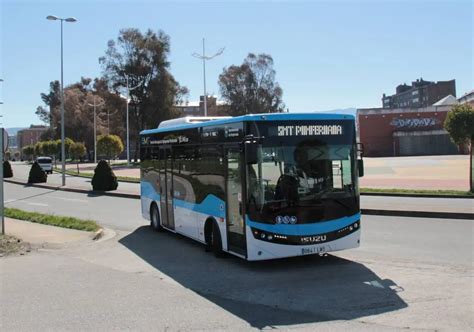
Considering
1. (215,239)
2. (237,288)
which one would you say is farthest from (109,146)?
(237,288)

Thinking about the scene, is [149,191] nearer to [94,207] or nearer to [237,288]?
[237,288]

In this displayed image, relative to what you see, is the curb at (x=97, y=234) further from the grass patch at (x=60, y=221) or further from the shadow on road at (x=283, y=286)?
the shadow on road at (x=283, y=286)

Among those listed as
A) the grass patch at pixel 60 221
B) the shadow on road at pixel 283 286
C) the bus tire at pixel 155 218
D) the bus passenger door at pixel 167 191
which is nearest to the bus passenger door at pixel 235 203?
the shadow on road at pixel 283 286

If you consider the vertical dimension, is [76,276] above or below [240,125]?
below

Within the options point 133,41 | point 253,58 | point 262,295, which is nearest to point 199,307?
point 262,295

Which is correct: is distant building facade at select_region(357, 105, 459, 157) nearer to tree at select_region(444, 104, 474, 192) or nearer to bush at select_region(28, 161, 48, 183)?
bush at select_region(28, 161, 48, 183)

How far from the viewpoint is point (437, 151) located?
81.0m

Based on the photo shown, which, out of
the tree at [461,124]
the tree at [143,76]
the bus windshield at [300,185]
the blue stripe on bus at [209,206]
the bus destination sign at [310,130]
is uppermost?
the tree at [143,76]

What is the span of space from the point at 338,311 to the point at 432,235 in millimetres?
6982

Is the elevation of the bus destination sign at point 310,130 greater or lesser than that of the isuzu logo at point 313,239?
greater

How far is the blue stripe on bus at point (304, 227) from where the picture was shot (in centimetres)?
898

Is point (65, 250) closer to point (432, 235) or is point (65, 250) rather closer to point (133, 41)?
point (432, 235)

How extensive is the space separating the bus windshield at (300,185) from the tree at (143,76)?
73.8m

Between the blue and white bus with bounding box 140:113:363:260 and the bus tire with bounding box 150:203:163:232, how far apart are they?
4077 mm
